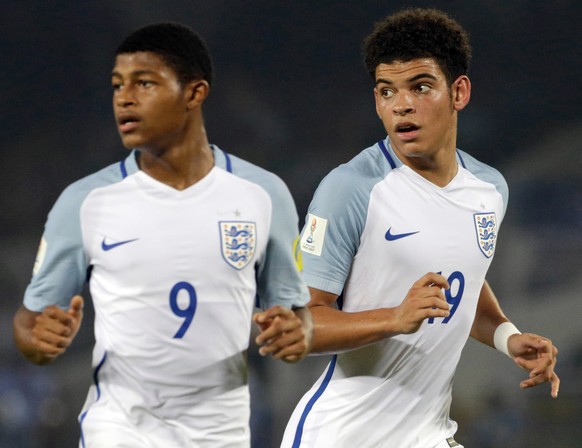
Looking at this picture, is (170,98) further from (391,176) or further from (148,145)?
(391,176)

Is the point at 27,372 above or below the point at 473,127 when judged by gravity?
below

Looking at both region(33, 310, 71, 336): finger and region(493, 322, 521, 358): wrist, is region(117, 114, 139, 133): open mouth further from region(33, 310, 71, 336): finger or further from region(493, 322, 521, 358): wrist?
region(493, 322, 521, 358): wrist

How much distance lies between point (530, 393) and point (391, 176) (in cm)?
334

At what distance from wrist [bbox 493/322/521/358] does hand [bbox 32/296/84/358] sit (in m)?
1.71

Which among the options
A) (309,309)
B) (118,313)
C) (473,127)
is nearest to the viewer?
(118,313)

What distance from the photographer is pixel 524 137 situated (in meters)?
6.98

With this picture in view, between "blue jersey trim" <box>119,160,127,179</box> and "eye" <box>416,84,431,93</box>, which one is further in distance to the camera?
"eye" <box>416,84,431,93</box>

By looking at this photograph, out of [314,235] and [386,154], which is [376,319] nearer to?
[314,235]

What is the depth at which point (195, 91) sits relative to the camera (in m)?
3.16

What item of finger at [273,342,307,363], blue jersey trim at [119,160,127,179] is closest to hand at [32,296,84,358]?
blue jersey trim at [119,160,127,179]

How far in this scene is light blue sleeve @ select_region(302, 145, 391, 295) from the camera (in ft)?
12.0

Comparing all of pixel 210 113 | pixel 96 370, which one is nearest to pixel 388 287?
pixel 96 370

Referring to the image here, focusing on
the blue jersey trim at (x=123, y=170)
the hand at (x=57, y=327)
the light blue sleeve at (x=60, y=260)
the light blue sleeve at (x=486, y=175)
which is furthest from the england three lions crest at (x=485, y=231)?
the hand at (x=57, y=327)

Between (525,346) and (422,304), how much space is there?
0.64m
